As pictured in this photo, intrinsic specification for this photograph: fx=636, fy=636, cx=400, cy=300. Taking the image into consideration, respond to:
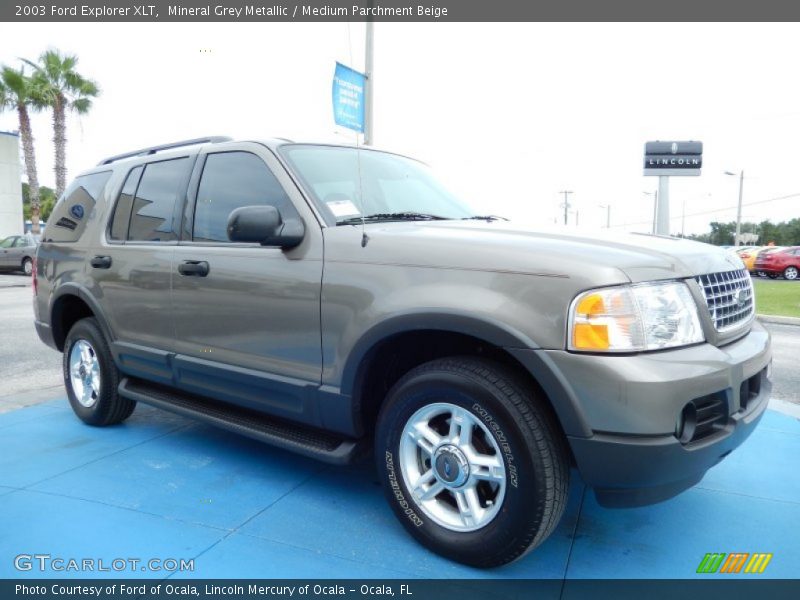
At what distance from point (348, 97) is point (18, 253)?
52.0 ft

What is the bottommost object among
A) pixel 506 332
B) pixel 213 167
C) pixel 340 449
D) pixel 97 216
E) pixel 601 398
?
pixel 340 449

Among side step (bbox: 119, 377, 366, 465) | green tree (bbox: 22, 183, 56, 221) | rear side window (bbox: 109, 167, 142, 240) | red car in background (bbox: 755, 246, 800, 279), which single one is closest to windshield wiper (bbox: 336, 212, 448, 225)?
side step (bbox: 119, 377, 366, 465)

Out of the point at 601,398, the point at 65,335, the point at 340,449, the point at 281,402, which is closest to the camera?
the point at 601,398

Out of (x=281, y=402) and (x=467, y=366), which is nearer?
(x=467, y=366)

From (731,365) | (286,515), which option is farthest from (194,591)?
(731,365)

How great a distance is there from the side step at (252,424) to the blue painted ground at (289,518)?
0.35 m

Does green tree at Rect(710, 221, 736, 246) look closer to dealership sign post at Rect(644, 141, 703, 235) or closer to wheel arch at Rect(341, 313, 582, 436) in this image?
dealership sign post at Rect(644, 141, 703, 235)

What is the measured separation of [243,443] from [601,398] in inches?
105

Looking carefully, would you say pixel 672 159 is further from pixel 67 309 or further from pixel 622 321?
pixel 622 321

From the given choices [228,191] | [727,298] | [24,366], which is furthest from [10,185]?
[727,298]

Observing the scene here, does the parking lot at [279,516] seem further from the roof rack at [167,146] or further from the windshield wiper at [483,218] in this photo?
the roof rack at [167,146]

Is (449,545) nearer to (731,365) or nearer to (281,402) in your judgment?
(281,402)

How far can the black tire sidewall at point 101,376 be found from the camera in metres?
4.33

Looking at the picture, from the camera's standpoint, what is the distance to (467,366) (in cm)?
256
